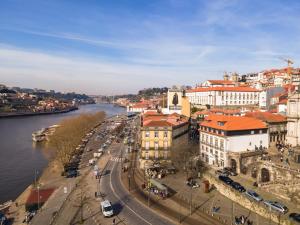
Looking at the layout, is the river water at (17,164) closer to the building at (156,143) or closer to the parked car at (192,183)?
the building at (156,143)

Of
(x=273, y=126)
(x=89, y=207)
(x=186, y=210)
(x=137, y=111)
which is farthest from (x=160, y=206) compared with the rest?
(x=137, y=111)

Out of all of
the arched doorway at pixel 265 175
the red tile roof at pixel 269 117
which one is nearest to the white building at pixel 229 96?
the red tile roof at pixel 269 117

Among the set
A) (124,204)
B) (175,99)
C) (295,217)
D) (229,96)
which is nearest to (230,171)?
(295,217)

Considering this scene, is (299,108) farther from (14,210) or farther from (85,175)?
(14,210)

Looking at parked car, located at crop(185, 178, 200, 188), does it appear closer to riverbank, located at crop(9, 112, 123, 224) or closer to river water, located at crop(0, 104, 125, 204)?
riverbank, located at crop(9, 112, 123, 224)

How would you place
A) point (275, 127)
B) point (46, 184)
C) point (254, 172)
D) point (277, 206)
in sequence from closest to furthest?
point (277, 206)
point (254, 172)
point (46, 184)
point (275, 127)

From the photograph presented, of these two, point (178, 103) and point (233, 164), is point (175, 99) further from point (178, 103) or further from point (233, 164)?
point (233, 164)

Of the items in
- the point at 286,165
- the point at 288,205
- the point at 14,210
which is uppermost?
the point at 286,165

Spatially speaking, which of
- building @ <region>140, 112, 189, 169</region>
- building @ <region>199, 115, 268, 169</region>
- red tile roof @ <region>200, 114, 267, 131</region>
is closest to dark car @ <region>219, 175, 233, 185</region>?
building @ <region>199, 115, 268, 169</region>
